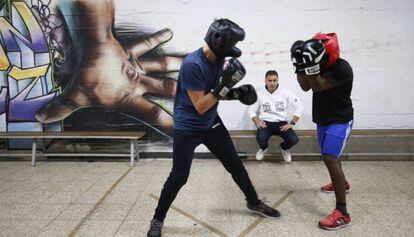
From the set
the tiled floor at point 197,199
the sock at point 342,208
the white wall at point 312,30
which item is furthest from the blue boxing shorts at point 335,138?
the white wall at point 312,30

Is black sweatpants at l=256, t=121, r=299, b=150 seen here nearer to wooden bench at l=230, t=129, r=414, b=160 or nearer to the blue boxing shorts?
wooden bench at l=230, t=129, r=414, b=160

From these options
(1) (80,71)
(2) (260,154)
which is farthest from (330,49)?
(1) (80,71)

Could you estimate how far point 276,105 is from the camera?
4254mm

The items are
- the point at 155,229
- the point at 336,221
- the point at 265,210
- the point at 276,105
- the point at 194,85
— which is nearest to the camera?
the point at 194,85

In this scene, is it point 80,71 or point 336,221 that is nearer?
point 336,221

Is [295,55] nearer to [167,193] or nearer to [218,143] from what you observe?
[218,143]

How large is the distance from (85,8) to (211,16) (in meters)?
1.83

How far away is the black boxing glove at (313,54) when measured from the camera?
222cm

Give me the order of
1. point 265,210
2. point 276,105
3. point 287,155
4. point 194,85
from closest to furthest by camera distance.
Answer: point 194,85 < point 265,210 < point 287,155 < point 276,105

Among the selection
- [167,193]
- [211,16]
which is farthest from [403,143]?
[167,193]

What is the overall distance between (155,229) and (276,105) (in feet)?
8.57

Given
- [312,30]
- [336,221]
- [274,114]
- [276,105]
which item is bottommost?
[336,221]

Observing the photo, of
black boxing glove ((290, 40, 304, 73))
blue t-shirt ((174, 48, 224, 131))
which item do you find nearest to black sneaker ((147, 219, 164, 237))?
blue t-shirt ((174, 48, 224, 131))

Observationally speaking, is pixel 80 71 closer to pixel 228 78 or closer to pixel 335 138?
pixel 228 78
